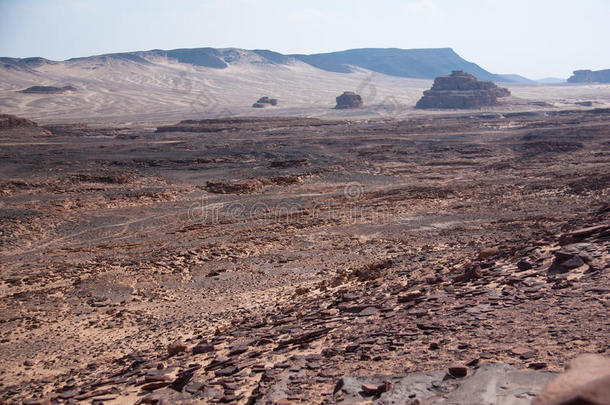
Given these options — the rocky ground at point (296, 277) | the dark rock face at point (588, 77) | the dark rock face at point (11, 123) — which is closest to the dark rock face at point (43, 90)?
the dark rock face at point (11, 123)

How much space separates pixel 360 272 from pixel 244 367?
5.05 metres

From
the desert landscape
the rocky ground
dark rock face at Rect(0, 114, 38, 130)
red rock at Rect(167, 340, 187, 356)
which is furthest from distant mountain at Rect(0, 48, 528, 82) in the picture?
red rock at Rect(167, 340, 187, 356)

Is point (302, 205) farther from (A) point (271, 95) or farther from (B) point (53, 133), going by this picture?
(A) point (271, 95)

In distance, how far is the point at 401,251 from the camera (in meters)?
11.8

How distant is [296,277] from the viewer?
10.4 m

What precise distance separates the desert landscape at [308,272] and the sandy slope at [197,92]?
4282cm

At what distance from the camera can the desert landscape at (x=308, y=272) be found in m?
4.23

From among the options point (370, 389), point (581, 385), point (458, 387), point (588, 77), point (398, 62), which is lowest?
point (370, 389)

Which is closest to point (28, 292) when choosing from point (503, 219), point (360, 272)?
point (360, 272)

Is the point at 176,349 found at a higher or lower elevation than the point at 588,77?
lower

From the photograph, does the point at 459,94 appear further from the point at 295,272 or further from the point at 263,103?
the point at 295,272

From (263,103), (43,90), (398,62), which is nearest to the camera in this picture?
(263,103)

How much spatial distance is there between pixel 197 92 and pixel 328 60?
242 feet

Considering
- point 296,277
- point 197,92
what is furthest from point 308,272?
point 197,92
